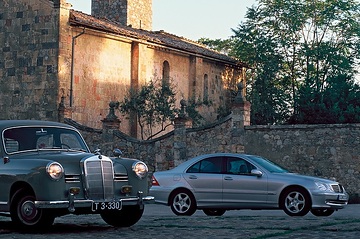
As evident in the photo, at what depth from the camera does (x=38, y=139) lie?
13719 mm

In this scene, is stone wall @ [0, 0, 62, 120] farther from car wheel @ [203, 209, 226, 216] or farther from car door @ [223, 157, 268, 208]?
car door @ [223, 157, 268, 208]

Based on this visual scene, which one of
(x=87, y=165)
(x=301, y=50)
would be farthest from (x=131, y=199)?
(x=301, y=50)

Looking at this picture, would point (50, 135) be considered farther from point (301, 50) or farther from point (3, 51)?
point (301, 50)

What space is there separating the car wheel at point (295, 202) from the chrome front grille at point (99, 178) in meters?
5.96

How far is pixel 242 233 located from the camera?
1239 cm

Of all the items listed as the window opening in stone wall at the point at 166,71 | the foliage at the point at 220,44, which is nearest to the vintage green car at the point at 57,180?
the window opening in stone wall at the point at 166,71

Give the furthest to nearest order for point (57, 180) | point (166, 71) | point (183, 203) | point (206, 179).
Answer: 1. point (166, 71)
2. point (183, 203)
3. point (206, 179)
4. point (57, 180)

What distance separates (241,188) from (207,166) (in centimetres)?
110

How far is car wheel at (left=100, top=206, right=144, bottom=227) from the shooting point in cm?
1384

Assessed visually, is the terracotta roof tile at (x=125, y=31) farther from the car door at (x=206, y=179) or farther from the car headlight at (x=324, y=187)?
the car headlight at (x=324, y=187)

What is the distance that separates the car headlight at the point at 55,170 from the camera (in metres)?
12.4

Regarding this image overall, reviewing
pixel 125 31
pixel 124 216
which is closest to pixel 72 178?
pixel 124 216

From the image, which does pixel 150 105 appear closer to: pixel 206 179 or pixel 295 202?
pixel 206 179

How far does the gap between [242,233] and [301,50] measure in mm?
39912
